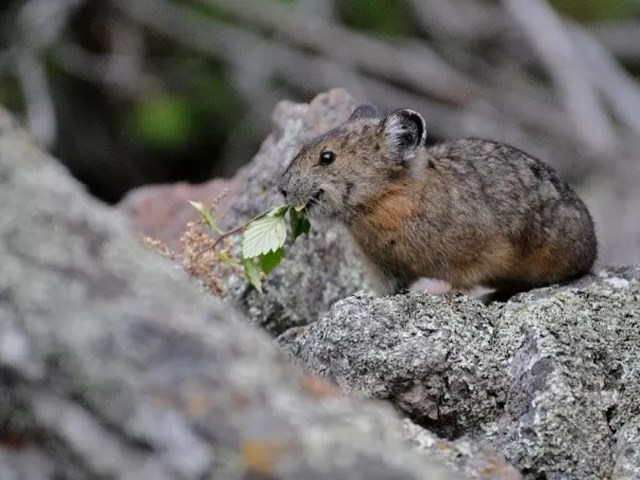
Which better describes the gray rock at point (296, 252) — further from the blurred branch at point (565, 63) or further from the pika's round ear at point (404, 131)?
the blurred branch at point (565, 63)

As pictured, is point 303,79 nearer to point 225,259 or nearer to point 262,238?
point 225,259

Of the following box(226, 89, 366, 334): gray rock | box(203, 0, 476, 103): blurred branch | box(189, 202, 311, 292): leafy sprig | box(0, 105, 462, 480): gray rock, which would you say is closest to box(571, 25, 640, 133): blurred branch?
box(203, 0, 476, 103): blurred branch

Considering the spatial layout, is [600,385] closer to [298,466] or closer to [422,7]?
[298,466]

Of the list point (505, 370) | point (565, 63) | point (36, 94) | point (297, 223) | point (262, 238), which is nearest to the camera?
point (505, 370)

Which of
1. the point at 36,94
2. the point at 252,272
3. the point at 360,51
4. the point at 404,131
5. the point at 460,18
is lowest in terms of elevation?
the point at 252,272

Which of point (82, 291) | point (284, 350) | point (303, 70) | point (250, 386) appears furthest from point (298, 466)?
point (303, 70)

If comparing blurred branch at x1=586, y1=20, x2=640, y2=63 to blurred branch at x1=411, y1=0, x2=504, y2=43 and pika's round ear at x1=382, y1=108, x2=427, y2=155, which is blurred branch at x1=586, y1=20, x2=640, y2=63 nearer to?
blurred branch at x1=411, y1=0, x2=504, y2=43

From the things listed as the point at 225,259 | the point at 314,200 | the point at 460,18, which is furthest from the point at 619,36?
the point at 225,259

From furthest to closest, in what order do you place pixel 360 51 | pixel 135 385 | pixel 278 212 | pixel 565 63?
1. pixel 360 51
2. pixel 565 63
3. pixel 278 212
4. pixel 135 385
